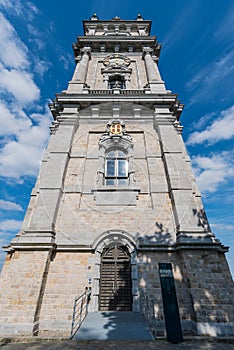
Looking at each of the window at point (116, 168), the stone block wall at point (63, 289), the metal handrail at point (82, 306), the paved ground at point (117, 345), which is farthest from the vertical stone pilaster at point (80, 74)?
the paved ground at point (117, 345)

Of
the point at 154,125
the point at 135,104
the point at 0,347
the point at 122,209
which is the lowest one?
the point at 0,347

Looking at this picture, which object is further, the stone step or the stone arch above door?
the stone arch above door

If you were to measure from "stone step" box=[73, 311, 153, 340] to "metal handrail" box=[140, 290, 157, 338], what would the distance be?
1.08 ft

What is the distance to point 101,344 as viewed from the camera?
4477 mm

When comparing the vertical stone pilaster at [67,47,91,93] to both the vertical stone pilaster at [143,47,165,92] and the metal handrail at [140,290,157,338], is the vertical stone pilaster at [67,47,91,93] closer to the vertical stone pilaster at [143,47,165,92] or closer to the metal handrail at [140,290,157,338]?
the vertical stone pilaster at [143,47,165,92]

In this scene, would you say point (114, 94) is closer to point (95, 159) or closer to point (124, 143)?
point (124, 143)

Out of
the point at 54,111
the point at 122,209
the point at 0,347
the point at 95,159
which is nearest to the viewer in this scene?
the point at 0,347

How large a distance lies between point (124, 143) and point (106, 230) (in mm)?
5399

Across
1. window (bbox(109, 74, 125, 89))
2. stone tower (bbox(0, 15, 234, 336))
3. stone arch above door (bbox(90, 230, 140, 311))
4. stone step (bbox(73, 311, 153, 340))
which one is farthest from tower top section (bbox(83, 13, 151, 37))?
stone step (bbox(73, 311, 153, 340))

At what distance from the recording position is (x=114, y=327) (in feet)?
16.4

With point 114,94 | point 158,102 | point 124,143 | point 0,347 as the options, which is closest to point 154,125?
point 158,102

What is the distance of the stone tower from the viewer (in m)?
5.98

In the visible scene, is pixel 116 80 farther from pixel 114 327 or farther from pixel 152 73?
pixel 114 327

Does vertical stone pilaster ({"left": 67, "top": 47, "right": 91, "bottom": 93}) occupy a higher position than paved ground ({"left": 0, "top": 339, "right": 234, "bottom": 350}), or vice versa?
vertical stone pilaster ({"left": 67, "top": 47, "right": 91, "bottom": 93})
